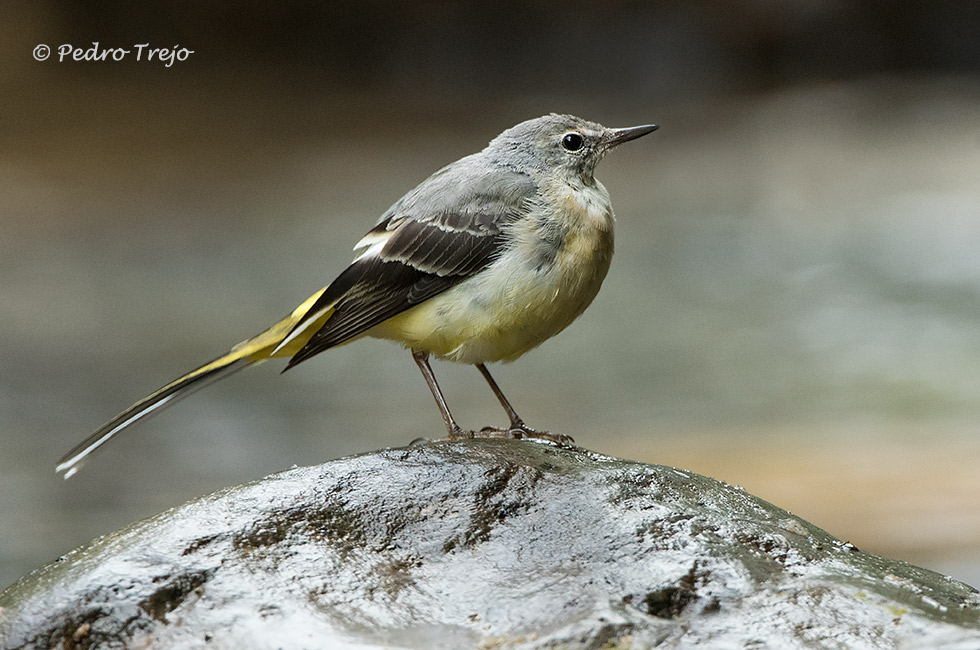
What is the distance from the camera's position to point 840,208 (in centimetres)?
1620

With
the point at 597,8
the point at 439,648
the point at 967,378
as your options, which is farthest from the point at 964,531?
the point at 597,8

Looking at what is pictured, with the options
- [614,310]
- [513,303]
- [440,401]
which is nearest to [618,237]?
[614,310]

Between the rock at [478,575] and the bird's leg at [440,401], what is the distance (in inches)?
29.6

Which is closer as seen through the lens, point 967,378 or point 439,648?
point 439,648

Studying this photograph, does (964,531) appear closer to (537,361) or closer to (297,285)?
(537,361)

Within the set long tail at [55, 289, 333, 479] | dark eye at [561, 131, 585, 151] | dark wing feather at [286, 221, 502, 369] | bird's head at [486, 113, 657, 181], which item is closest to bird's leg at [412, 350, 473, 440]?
dark wing feather at [286, 221, 502, 369]

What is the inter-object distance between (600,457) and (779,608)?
1.36 m

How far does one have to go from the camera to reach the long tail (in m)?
5.75

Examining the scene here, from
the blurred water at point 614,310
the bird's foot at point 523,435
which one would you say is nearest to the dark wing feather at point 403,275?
the bird's foot at point 523,435

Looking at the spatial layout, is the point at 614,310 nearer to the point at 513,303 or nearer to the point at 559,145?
the point at 559,145

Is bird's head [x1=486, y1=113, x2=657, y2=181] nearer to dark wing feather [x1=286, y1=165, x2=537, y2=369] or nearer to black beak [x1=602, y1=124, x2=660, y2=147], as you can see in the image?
black beak [x1=602, y1=124, x2=660, y2=147]

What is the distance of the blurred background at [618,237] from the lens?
10.5m

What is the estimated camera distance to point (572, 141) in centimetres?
597

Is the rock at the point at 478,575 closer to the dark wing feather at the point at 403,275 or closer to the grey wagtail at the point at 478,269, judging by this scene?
the grey wagtail at the point at 478,269
